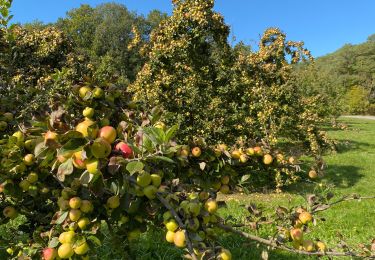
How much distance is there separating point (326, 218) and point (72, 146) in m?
5.76

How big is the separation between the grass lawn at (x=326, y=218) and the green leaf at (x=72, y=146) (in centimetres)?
99

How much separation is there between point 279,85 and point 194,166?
852 cm

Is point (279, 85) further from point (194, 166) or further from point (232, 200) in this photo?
point (194, 166)

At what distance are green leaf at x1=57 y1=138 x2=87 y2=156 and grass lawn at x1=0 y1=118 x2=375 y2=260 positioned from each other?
992 millimetres

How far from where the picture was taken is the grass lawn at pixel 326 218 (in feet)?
13.3

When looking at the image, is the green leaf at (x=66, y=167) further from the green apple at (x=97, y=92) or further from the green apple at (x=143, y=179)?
the green apple at (x=97, y=92)

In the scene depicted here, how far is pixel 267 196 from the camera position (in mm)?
8516

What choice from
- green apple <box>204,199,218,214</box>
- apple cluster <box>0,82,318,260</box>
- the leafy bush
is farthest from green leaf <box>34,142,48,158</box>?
the leafy bush

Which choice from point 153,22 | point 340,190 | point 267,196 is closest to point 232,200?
point 267,196

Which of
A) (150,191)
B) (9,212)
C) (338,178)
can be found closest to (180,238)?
(150,191)

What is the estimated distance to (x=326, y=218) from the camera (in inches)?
243

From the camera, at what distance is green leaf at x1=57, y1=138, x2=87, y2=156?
3.87ft

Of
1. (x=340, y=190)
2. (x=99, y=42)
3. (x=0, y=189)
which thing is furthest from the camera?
(x=99, y=42)

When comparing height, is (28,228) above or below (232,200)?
above
